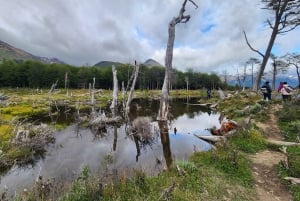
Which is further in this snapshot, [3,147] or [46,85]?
[46,85]

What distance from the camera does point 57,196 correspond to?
785 cm

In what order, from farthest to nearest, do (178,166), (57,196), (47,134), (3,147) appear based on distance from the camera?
(47,134) → (3,147) → (178,166) → (57,196)

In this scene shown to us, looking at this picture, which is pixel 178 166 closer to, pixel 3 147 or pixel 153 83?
pixel 3 147

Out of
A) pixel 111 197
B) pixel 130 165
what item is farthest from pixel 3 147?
pixel 111 197

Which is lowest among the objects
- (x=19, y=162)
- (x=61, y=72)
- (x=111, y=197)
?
(x=19, y=162)

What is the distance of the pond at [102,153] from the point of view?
37.5ft

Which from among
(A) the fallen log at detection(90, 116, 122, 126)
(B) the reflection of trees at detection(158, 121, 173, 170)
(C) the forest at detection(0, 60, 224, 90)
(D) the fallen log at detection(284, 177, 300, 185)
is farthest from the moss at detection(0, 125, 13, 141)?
(C) the forest at detection(0, 60, 224, 90)

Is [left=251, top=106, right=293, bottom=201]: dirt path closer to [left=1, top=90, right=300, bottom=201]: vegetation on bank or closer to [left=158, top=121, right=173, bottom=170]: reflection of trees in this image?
[left=1, top=90, right=300, bottom=201]: vegetation on bank

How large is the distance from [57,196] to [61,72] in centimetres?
10332

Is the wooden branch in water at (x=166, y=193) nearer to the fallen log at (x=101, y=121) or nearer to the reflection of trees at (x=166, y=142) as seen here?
the reflection of trees at (x=166, y=142)

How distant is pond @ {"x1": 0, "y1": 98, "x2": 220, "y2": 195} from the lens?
37.5ft

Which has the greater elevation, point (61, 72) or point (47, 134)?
point (61, 72)

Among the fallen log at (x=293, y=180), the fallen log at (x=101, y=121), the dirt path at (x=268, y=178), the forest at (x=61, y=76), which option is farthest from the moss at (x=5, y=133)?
the forest at (x=61, y=76)

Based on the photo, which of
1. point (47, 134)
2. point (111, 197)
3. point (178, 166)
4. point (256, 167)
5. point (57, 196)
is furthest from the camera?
point (47, 134)
